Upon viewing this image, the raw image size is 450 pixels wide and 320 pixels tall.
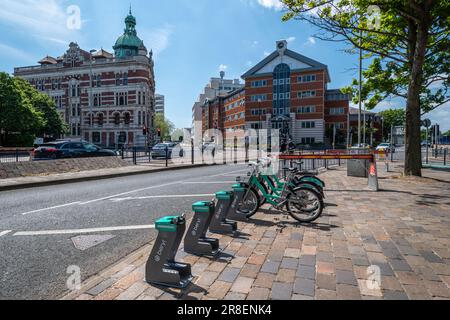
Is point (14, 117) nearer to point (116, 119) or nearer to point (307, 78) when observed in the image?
point (116, 119)

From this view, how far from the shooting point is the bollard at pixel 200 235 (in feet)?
12.4

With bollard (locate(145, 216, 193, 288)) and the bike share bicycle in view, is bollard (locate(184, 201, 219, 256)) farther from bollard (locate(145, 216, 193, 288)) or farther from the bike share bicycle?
the bike share bicycle

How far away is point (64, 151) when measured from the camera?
18.4 meters

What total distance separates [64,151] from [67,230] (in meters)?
15.5

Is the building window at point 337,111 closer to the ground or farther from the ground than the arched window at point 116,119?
farther from the ground

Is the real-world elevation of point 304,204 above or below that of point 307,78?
below

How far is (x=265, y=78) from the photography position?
65812 millimetres

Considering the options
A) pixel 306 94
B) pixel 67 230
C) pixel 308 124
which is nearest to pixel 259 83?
pixel 306 94

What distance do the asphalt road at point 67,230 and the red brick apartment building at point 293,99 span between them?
5547cm

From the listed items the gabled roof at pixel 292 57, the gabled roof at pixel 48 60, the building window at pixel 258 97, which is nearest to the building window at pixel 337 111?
the gabled roof at pixel 292 57

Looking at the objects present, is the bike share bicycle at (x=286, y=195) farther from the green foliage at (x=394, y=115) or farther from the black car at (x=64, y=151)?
the green foliage at (x=394, y=115)
